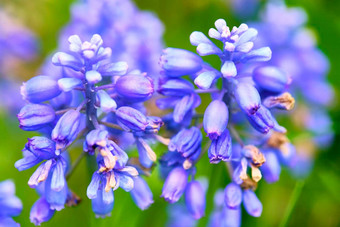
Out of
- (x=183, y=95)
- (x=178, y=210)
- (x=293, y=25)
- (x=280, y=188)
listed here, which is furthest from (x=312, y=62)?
(x=183, y=95)

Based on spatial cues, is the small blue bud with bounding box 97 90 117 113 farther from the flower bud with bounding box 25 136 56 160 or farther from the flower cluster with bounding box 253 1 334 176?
the flower cluster with bounding box 253 1 334 176

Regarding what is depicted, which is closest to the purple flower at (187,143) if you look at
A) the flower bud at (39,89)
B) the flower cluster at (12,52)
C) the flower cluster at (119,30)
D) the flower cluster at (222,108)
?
the flower cluster at (222,108)

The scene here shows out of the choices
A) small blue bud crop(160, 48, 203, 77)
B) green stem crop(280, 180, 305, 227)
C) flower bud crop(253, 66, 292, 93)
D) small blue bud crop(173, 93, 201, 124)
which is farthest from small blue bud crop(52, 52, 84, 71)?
green stem crop(280, 180, 305, 227)

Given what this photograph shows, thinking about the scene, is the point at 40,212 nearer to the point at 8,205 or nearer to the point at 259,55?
the point at 8,205

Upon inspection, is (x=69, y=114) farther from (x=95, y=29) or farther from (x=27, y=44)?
(x=27, y=44)

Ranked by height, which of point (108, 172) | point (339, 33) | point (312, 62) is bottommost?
point (108, 172)

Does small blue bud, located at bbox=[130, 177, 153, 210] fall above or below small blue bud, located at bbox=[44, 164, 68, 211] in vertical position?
above
